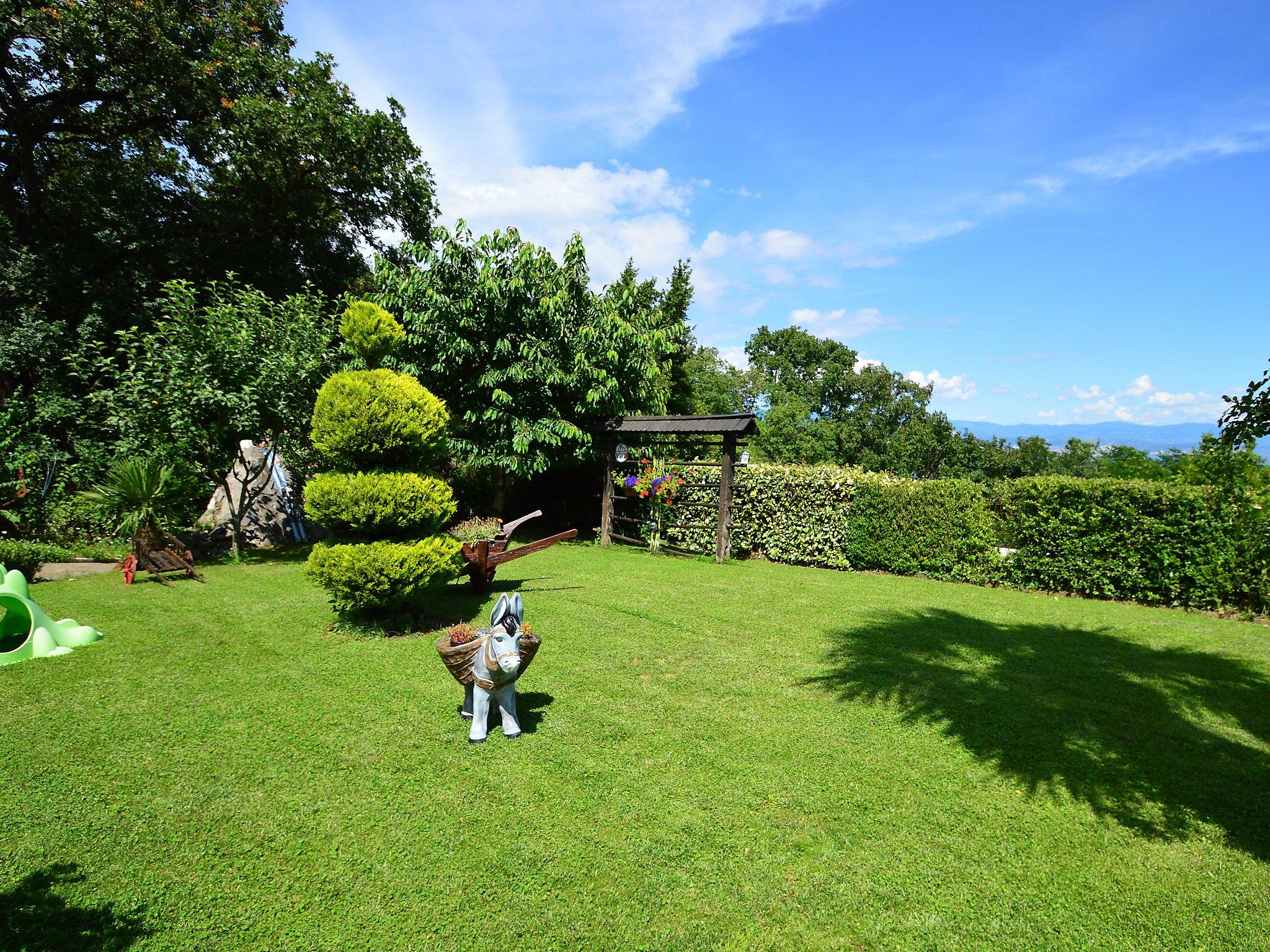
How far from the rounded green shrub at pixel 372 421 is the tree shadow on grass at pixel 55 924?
409cm

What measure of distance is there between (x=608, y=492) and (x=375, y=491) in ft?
25.7

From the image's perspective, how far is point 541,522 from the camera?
15781 millimetres

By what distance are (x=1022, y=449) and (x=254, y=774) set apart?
58736mm

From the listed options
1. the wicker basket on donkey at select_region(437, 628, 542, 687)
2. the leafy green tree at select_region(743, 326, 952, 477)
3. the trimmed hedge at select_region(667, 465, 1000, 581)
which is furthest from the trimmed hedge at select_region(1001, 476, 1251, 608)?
the leafy green tree at select_region(743, 326, 952, 477)

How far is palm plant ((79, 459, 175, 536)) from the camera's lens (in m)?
8.79

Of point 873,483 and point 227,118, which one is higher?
point 227,118

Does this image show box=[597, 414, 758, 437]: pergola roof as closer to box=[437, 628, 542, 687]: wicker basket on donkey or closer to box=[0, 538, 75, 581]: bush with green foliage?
box=[437, 628, 542, 687]: wicker basket on donkey

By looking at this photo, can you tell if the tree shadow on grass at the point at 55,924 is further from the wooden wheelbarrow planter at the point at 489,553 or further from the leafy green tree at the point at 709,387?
the leafy green tree at the point at 709,387

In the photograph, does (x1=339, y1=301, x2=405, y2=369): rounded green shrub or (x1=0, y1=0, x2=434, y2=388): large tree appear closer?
(x1=339, y1=301, x2=405, y2=369): rounded green shrub

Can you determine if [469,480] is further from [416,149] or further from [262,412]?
[416,149]

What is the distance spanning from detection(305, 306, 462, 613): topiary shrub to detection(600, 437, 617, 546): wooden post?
709 centimetres

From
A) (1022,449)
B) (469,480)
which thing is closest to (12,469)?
(469,480)

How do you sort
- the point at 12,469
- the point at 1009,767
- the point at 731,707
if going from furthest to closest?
the point at 12,469, the point at 731,707, the point at 1009,767

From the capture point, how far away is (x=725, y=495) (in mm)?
11727
